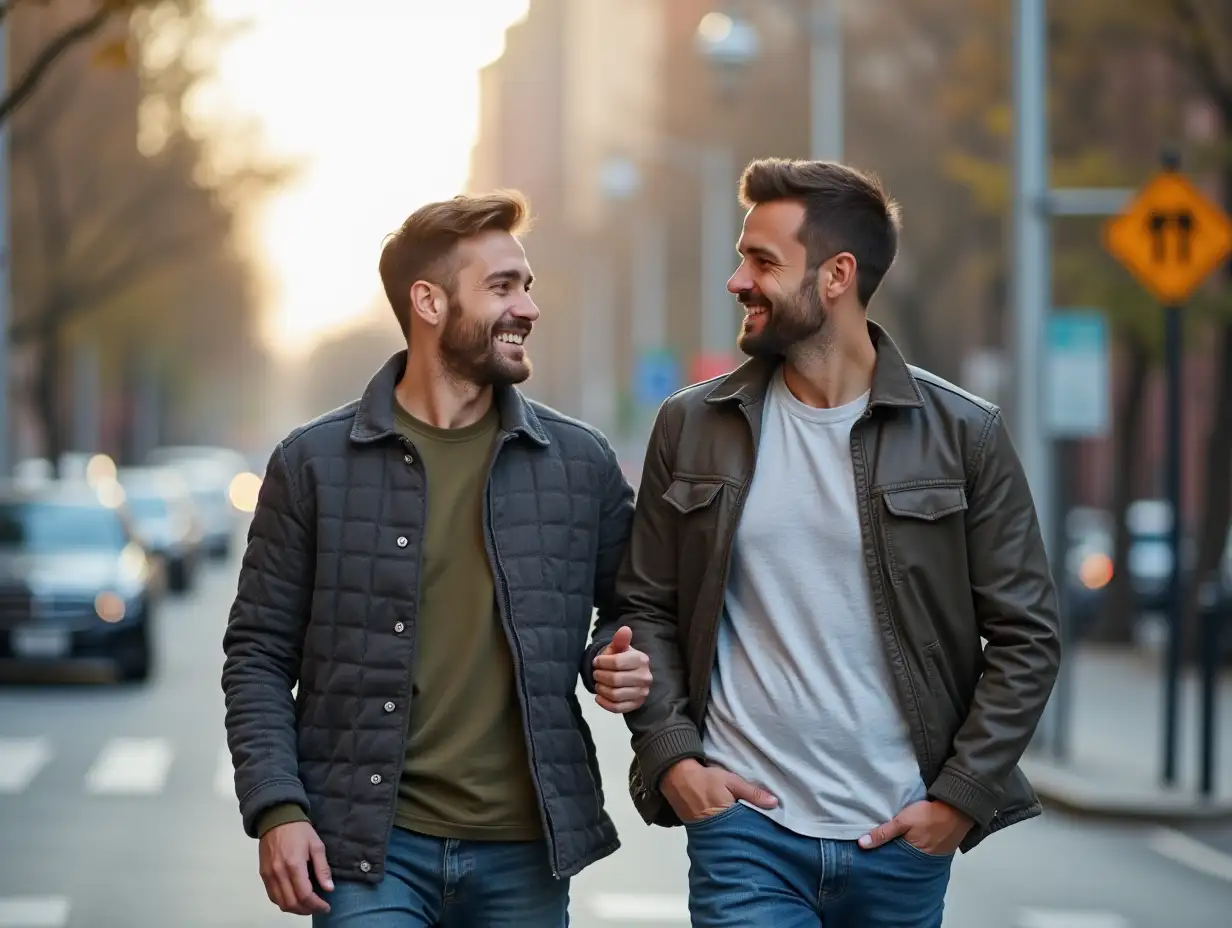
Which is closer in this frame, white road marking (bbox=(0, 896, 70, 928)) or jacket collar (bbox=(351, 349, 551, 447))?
jacket collar (bbox=(351, 349, 551, 447))

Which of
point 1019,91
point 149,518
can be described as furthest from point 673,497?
point 149,518

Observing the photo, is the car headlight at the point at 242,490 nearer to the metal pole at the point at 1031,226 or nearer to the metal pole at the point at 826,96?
the metal pole at the point at 826,96

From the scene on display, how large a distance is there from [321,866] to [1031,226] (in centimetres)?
1276

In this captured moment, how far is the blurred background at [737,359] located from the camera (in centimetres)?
1175

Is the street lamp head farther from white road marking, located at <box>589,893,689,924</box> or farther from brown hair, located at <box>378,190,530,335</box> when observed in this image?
brown hair, located at <box>378,190,530,335</box>

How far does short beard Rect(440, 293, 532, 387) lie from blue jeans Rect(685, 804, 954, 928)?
920mm

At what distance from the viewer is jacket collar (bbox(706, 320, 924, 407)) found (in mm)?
4613

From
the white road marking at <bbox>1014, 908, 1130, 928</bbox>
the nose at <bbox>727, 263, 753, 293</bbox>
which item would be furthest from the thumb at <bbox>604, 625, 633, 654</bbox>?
the white road marking at <bbox>1014, 908, 1130, 928</bbox>

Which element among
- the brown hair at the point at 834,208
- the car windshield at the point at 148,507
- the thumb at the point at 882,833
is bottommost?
the car windshield at the point at 148,507

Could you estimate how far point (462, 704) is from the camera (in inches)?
180

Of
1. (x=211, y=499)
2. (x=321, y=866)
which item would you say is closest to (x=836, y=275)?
(x=321, y=866)

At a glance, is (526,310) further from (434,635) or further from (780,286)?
(434,635)

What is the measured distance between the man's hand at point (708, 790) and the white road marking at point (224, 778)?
908 cm

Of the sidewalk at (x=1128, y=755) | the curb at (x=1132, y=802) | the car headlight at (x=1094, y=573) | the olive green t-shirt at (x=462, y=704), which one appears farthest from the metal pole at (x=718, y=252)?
the olive green t-shirt at (x=462, y=704)
